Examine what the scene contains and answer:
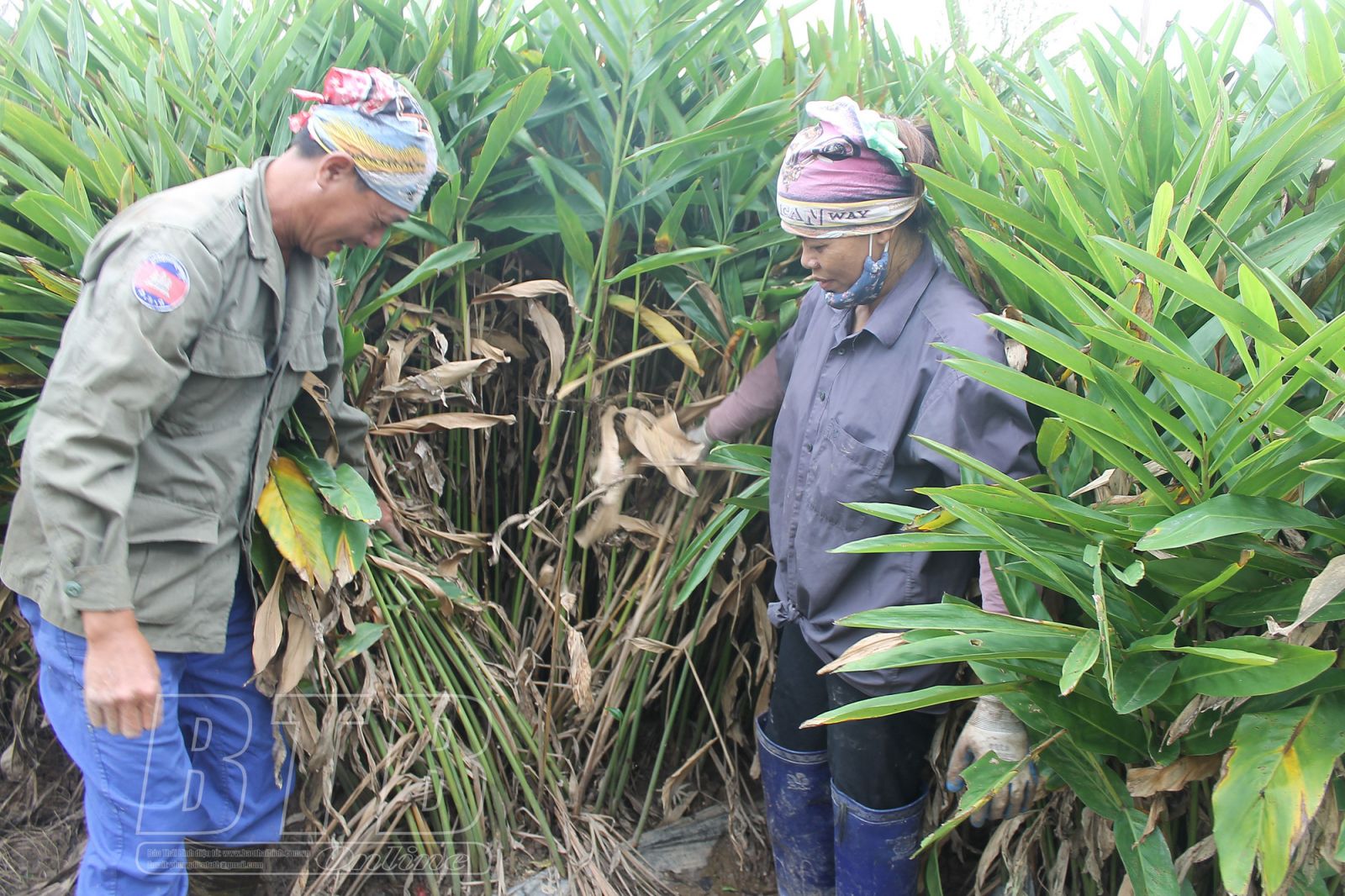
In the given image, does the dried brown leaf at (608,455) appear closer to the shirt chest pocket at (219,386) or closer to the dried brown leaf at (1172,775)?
the shirt chest pocket at (219,386)

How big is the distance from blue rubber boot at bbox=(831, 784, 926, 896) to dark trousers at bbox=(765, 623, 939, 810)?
2 centimetres

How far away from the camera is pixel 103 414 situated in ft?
4.18

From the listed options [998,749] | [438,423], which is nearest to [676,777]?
[998,749]

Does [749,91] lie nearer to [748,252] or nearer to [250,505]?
[748,252]

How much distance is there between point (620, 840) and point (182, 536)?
4.02ft

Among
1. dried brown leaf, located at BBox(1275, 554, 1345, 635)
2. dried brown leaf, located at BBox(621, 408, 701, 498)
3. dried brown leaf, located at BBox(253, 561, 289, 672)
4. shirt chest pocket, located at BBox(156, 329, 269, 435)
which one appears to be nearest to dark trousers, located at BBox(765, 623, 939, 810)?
dried brown leaf, located at BBox(621, 408, 701, 498)

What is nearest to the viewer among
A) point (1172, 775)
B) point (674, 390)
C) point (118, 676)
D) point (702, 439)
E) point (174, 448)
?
point (1172, 775)

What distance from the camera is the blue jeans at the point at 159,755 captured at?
150cm

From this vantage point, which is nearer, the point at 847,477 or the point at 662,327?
the point at 847,477

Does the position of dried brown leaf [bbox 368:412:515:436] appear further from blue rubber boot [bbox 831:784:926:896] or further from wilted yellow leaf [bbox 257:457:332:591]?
blue rubber boot [bbox 831:784:926:896]

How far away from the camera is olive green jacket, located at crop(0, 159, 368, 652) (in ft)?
4.20

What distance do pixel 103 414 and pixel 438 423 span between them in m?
0.76

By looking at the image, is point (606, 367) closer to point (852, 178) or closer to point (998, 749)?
point (852, 178)

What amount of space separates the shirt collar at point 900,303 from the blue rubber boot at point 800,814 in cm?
86
